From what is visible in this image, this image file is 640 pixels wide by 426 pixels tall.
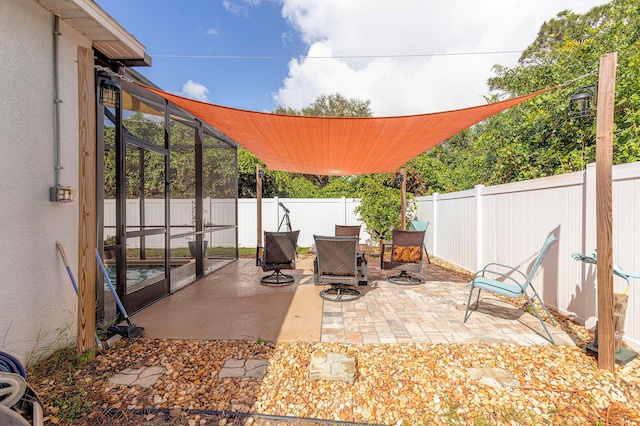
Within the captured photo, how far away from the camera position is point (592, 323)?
129 inches

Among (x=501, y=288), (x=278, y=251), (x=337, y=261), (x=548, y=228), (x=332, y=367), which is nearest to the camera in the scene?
(x=332, y=367)

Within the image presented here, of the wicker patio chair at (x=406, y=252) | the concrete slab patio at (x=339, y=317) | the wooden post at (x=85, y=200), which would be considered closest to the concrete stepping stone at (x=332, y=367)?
the concrete slab patio at (x=339, y=317)

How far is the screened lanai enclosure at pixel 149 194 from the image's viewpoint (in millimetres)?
3590

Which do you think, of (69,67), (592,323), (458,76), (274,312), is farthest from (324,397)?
(458,76)

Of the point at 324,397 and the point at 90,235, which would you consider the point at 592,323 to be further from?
the point at 90,235

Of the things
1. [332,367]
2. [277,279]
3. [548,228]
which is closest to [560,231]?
[548,228]

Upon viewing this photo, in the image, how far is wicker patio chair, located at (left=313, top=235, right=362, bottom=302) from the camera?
428cm

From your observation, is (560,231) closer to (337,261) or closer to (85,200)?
(337,261)

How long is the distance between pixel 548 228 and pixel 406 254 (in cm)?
207

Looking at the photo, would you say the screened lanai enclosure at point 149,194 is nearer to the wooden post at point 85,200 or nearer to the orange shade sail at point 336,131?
the wooden post at point 85,200

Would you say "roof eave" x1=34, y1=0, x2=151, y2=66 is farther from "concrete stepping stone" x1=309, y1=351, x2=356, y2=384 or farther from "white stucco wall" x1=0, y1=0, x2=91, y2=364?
"concrete stepping stone" x1=309, y1=351, x2=356, y2=384

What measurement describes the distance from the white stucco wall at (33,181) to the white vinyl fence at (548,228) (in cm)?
83

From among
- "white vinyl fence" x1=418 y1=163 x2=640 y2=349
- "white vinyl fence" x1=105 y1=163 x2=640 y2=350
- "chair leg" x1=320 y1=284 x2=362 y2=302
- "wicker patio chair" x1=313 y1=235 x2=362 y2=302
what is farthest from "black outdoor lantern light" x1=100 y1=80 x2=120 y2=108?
"white vinyl fence" x1=418 y1=163 x2=640 y2=349

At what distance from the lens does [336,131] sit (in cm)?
420
